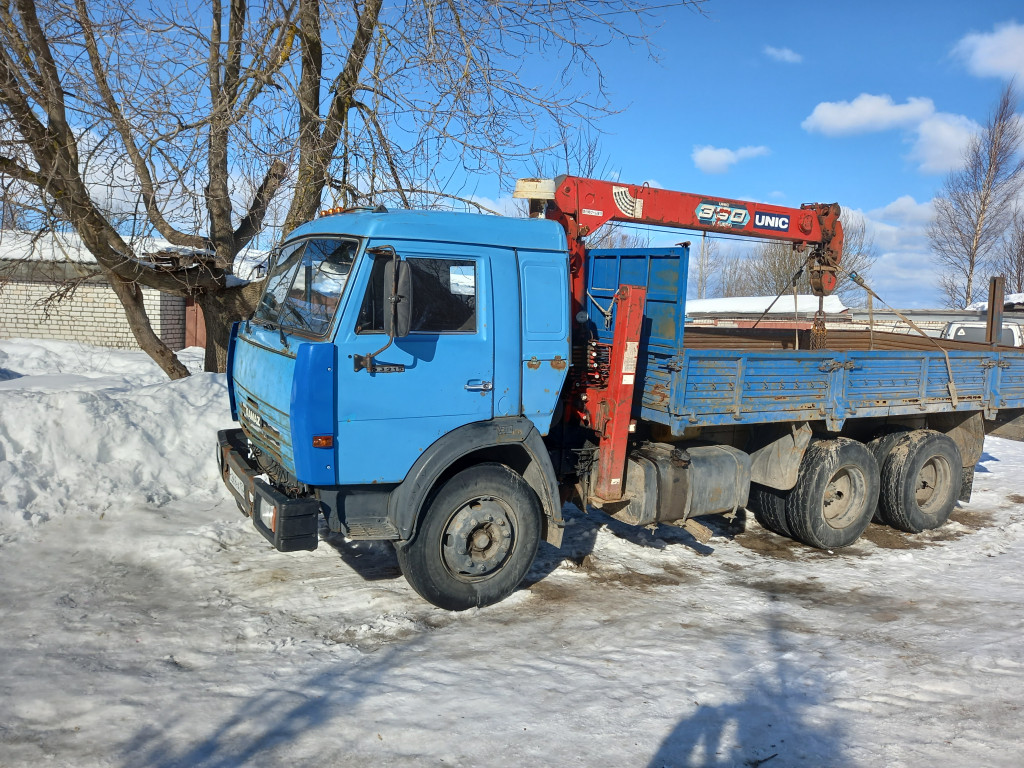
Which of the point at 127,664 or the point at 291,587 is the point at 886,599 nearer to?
the point at 291,587

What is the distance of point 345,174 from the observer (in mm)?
8680

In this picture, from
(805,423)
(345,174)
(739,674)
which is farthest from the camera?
(345,174)

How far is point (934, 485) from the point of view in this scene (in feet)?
24.6

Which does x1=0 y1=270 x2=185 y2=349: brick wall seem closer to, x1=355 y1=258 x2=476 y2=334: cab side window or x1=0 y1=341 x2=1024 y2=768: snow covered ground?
x1=0 y1=341 x2=1024 y2=768: snow covered ground

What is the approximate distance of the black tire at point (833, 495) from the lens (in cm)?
648

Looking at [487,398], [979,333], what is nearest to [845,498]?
[487,398]

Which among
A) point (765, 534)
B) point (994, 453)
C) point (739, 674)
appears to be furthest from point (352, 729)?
point (994, 453)

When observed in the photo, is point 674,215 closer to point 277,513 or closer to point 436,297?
point 436,297

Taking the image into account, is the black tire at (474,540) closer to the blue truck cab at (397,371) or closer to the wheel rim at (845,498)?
the blue truck cab at (397,371)

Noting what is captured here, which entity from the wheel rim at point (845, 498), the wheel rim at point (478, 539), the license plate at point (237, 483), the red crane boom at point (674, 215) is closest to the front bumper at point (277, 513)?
the license plate at point (237, 483)

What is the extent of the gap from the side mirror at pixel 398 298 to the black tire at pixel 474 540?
43.1 inches

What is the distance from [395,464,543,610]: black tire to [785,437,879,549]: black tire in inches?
112

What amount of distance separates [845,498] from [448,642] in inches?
169

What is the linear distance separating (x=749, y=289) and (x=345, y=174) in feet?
120
